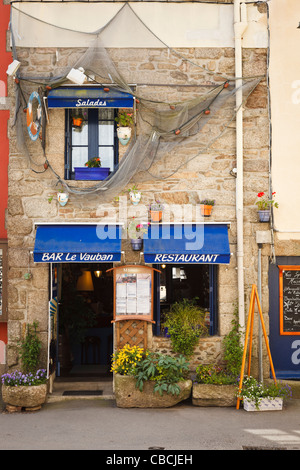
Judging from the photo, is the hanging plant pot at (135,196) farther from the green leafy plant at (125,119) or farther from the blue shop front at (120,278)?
the green leafy plant at (125,119)

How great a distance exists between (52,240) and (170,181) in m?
2.20

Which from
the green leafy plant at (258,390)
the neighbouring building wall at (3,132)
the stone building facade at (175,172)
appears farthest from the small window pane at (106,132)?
the green leafy plant at (258,390)

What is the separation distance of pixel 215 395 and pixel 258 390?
0.65 meters

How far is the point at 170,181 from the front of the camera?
8.43m

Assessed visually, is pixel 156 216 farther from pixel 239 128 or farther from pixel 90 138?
pixel 239 128

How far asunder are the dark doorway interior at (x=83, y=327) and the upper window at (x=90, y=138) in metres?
2.69

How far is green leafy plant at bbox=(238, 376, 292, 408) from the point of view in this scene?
7.43 meters

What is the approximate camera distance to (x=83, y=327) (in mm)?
9711

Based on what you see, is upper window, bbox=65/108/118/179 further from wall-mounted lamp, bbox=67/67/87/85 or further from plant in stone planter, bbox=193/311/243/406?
plant in stone planter, bbox=193/311/243/406

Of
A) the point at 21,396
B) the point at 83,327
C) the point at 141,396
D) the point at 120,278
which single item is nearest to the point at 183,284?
the point at 120,278

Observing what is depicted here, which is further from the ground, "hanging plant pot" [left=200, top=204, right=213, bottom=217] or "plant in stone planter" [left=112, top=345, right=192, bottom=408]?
"hanging plant pot" [left=200, top=204, right=213, bottom=217]

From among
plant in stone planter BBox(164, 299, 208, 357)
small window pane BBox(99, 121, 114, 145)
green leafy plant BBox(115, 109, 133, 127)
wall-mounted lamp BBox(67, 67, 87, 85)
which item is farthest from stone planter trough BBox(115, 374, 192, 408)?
wall-mounted lamp BBox(67, 67, 87, 85)

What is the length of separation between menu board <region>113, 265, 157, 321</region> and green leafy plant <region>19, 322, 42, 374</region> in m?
1.35

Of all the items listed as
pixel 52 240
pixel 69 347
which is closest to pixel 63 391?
pixel 69 347
